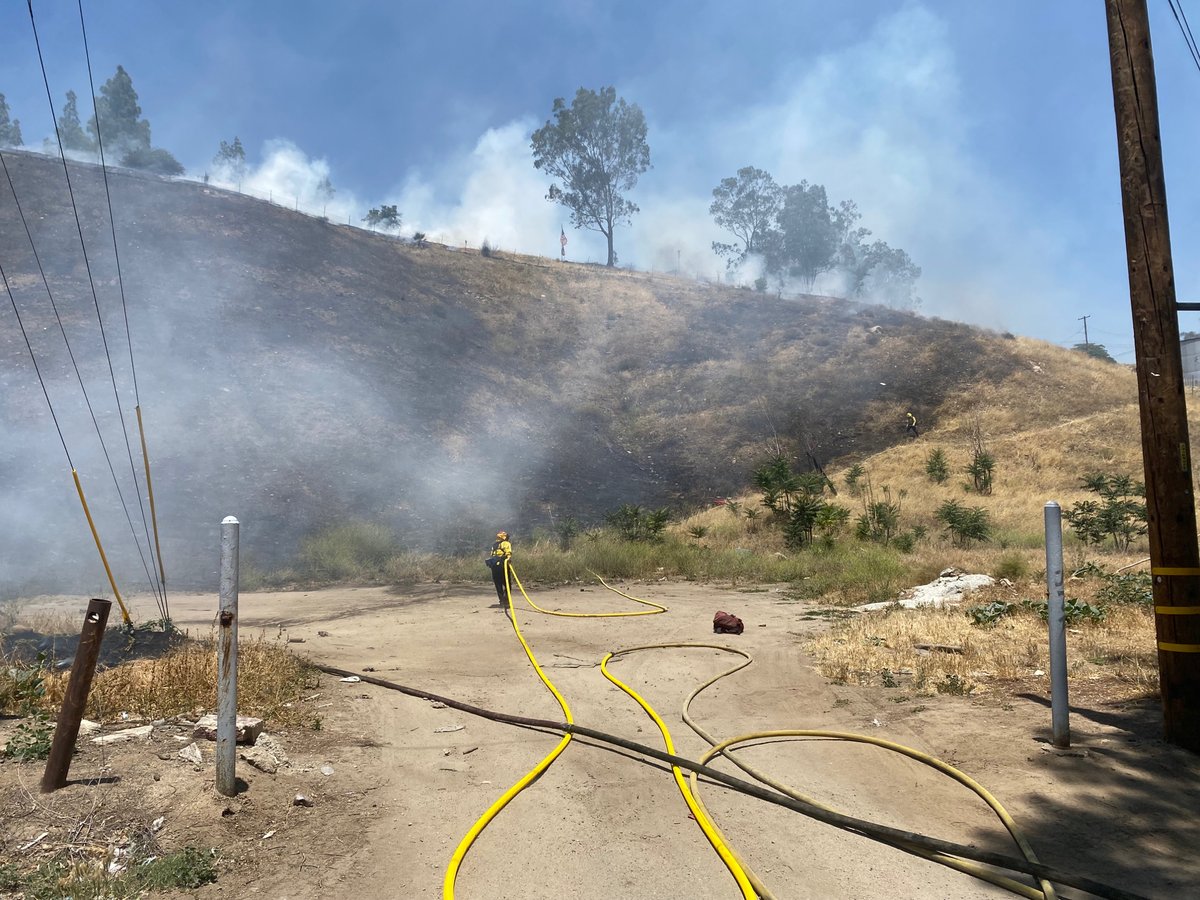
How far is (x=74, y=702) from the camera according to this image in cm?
425

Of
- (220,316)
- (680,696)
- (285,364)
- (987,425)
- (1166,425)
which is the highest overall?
(220,316)

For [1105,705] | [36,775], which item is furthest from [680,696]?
[36,775]

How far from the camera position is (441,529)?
25312 mm

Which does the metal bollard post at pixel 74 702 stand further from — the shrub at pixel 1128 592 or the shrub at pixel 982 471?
the shrub at pixel 982 471

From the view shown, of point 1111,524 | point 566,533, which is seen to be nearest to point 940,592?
point 1111,524

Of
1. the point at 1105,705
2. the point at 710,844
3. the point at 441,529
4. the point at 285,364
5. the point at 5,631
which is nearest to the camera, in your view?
the point at 710,844

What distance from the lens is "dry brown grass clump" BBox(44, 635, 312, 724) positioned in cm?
556

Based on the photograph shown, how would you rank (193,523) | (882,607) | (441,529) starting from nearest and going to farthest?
A: (882,607), (193,523), (441,529)

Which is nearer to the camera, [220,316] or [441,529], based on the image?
[441,529]

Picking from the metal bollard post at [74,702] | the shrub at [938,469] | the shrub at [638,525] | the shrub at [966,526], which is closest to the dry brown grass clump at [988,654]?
the metal bollard post at [74,702]

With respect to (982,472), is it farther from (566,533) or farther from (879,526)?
(566,533)

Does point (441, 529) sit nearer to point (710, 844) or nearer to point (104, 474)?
point (104, 474)

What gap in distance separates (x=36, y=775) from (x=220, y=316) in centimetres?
3433

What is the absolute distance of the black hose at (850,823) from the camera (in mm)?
3285
